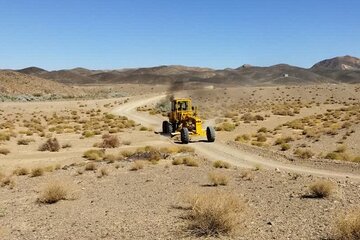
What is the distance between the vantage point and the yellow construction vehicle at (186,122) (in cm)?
3412

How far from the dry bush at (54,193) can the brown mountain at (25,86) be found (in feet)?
367

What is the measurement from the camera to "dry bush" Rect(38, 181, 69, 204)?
1551 centimetres

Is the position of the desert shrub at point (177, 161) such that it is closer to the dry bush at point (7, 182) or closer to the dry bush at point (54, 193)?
the dry bush at point (7, 182)

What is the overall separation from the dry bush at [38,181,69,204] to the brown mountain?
367 feet

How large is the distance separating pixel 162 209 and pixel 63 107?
75.4m

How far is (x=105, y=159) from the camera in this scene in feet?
86.7

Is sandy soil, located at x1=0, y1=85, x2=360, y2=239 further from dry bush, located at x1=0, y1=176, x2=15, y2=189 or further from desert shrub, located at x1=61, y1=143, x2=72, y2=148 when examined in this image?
desert shrub, located at x1=61, y1=143, x2=72, y2=148

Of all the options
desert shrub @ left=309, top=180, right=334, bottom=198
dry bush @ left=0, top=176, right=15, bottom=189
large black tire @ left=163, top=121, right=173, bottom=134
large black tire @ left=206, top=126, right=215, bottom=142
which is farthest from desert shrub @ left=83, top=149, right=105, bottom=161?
desert shrub @ left=309, top=180, right=334, bottom=198

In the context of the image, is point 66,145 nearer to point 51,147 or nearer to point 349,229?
point 51,147

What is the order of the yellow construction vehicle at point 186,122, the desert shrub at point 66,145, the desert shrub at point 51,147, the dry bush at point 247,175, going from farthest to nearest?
the yellow construction vehicle at point 186,122, the desert shrub at point 66,145, the desert shrub at point 51,147, the dry bush at point 247,175

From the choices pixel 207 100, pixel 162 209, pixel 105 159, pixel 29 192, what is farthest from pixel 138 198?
pixel 207 100

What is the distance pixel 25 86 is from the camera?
136 m

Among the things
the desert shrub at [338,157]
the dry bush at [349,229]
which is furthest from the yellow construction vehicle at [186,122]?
the dry bush at [349,229]

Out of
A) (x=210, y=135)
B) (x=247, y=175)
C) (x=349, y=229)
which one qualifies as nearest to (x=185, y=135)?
(x=210, y=135)
